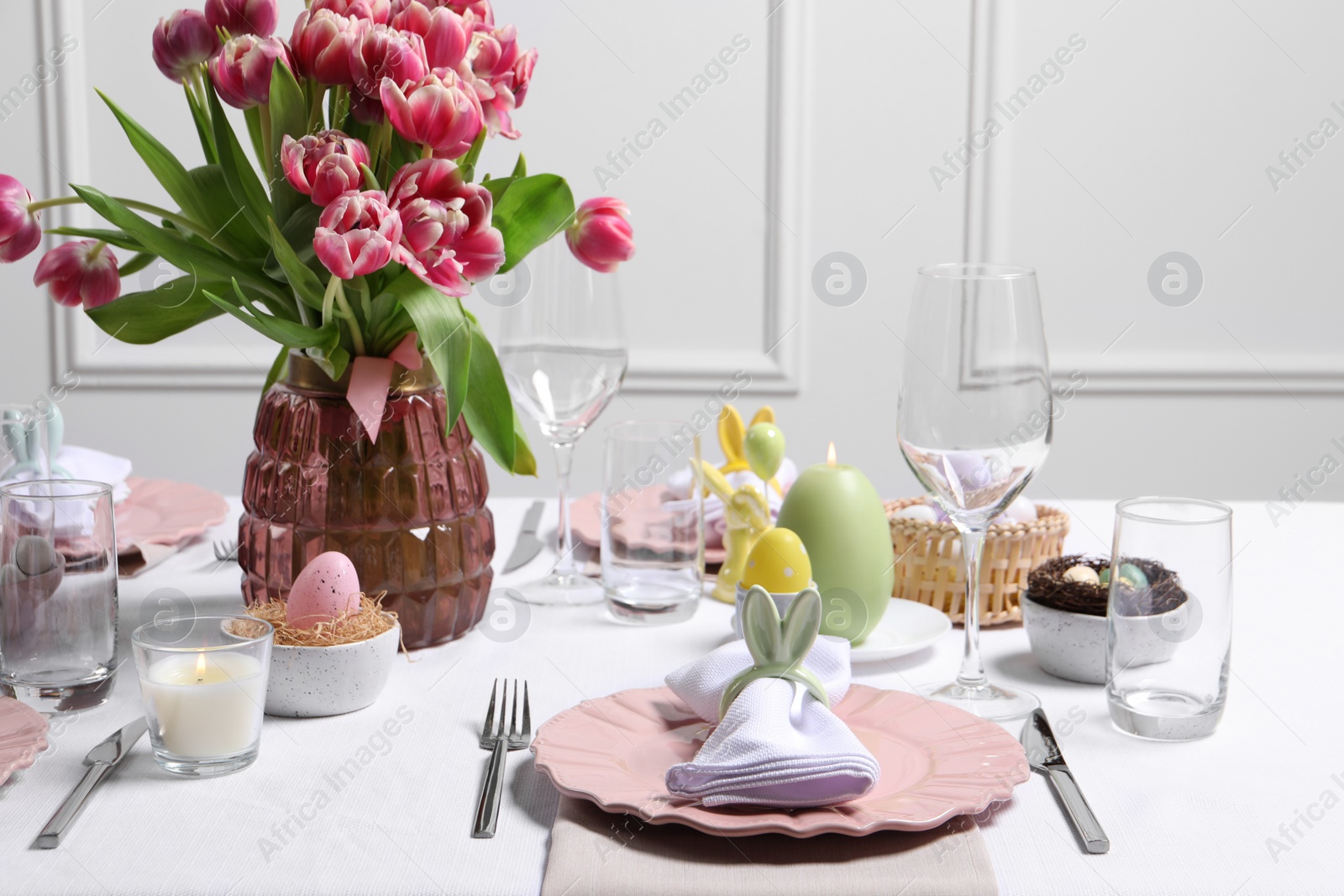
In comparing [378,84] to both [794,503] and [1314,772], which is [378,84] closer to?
[794,503]

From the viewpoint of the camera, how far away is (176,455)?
2650 millimetres

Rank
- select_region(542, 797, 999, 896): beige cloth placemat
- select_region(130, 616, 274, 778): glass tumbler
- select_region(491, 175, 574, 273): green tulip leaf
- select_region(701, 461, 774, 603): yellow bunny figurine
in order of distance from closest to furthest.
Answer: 1. select_region(542, 797, 999, 896): beige cloth placemat
2. select_region(130, 616, 274, 778): glass tumbler
3. select_region(491, 175, 574, 273): green tulip leaf
4. select_region(701, 461, 774, 603): yellow bunny figurine

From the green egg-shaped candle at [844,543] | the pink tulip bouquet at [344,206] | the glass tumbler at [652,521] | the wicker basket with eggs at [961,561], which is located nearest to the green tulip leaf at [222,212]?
the pink tulip bouquet at [344,206]

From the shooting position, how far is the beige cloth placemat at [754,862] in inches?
21.3

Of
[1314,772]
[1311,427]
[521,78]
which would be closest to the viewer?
[1314,772]

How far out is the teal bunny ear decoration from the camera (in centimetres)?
66

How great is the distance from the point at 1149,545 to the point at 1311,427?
7.55 ft

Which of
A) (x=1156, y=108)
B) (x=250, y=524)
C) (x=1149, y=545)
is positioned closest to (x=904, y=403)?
(x=1149, y=545)

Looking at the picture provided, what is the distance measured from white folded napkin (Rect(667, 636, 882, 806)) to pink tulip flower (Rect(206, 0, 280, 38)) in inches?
21.4

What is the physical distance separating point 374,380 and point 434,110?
198 mm

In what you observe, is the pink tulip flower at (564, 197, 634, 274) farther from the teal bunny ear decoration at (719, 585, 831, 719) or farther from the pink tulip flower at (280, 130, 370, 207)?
the teal bunny ear decoration at (719, 585, 831, 719)

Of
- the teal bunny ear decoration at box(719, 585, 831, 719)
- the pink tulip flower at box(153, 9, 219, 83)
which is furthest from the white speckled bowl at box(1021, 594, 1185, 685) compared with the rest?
the pink tulip flower at box(153, 9, 219, 83)

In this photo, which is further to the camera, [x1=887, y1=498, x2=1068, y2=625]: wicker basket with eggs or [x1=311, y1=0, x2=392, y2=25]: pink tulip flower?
[x1=887, y1=498, x2=1068, y2=625]: wicker basket with eggs

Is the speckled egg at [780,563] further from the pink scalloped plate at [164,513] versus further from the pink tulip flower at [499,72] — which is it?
the pink scalloped plate at [164,513]
